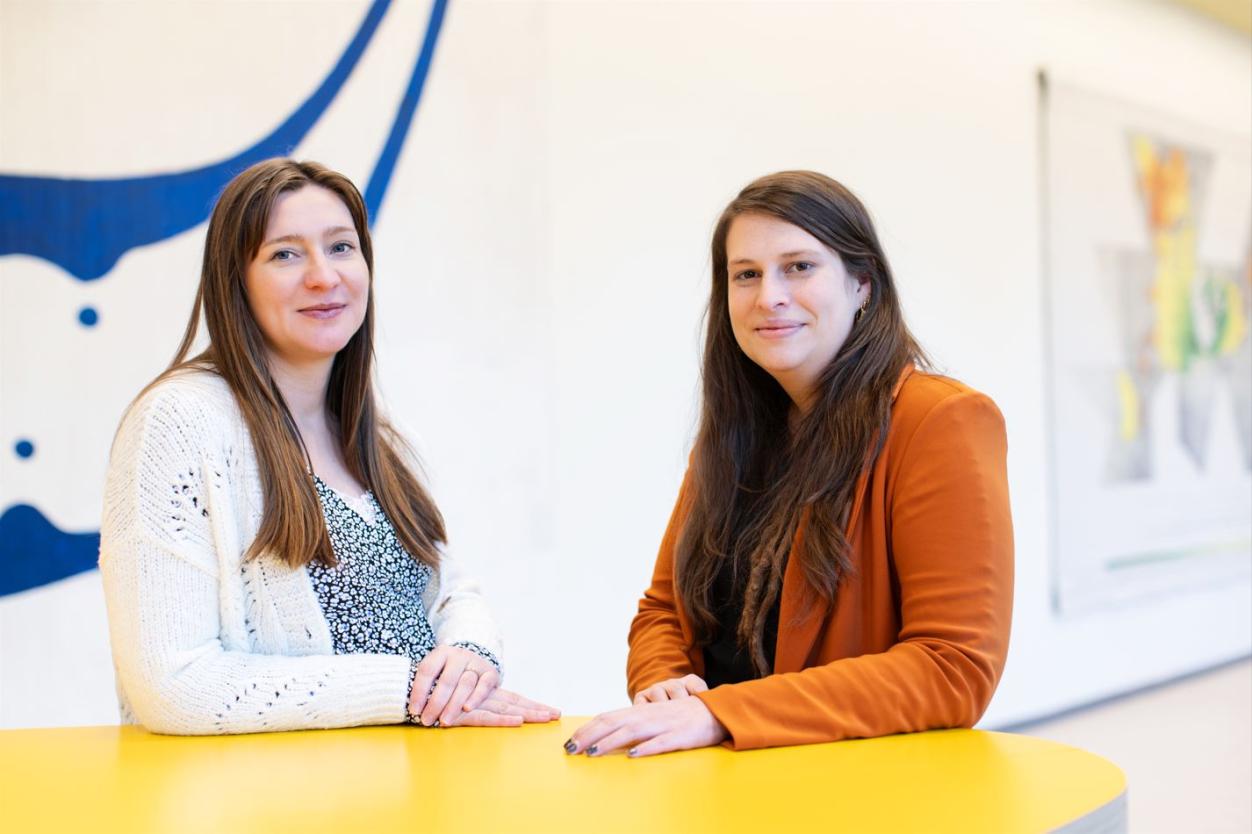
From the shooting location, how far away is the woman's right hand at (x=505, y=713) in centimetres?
161

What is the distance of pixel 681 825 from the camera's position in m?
1.11

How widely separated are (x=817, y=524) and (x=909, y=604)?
17 centimetres

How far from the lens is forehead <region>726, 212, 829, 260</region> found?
1.79 metres

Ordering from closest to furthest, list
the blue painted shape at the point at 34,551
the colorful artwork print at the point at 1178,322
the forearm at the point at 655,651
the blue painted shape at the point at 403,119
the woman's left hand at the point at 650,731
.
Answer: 1. the woman's left hand at the point at 650,731
2. the forearm at the point at 655,651
3. the blue painted shape at the point at 34,551
4. the blue painted shape at the point at 403,119
5. the colorful artwork print at the point at 1178,322

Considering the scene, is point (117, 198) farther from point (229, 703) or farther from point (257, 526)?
point (229, 703)

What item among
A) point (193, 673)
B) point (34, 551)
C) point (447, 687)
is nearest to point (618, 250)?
point (34, 551)

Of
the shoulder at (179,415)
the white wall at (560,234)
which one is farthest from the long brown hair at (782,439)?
the white wall at (560,234)

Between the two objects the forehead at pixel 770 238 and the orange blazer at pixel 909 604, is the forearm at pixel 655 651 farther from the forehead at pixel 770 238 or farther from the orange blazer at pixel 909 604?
the forehead at pixel 770 238

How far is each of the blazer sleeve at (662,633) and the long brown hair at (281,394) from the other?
0.36 metres

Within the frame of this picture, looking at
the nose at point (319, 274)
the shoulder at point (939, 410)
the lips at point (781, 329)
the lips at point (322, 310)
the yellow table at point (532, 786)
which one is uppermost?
the nose at point (319, 274)

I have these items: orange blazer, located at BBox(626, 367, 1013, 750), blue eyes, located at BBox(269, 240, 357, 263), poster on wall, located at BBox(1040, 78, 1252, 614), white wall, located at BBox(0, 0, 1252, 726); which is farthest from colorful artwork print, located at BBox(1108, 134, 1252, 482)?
blue eyes, located at BBox(269, 240, 357, 263)

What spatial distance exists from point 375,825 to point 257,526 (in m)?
0.63

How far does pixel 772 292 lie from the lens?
5.83 ft

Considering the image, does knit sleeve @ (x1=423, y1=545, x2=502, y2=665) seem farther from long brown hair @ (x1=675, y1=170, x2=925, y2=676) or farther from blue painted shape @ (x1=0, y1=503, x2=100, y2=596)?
blue painted shape @ (x1=0, y1=503, x2=100, y2=596)
